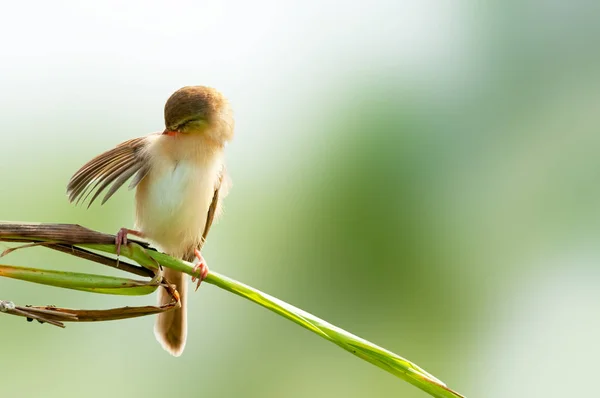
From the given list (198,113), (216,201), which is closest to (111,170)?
(198,113)

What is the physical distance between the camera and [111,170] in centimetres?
244

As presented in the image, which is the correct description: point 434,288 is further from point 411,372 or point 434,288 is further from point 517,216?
point 411,372

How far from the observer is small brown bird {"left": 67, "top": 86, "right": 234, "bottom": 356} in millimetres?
2979

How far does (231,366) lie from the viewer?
7.09 m

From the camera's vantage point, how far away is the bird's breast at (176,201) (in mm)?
3086

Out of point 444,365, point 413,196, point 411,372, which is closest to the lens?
A: point 411,372

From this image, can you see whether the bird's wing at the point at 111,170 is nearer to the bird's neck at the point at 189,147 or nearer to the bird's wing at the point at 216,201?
the bird's neck at the point at 189,147

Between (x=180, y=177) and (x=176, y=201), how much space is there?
91 mm

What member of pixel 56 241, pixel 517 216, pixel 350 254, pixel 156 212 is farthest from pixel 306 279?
pixel 56 241

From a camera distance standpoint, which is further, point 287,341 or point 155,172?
point 287,341

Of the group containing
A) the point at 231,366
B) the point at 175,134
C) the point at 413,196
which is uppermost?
the point at 413,196

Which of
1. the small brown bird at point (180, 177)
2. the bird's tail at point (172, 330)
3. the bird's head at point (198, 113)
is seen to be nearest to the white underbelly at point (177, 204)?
the small brown bird at point (180, 177)

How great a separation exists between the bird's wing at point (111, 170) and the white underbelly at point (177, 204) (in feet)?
0.63

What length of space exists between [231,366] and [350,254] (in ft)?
5.23
